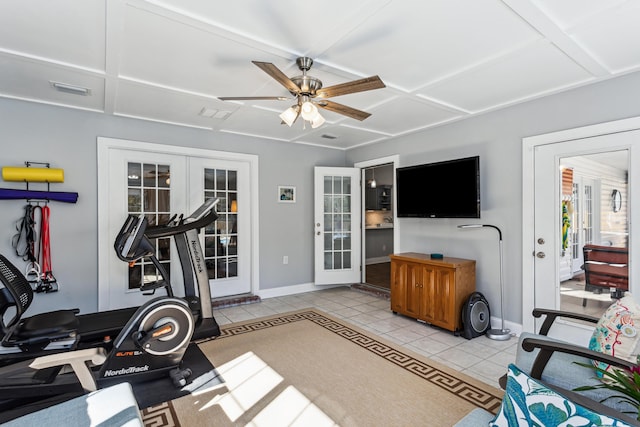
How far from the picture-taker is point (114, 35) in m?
2.21

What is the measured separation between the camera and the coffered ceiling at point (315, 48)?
1.96m

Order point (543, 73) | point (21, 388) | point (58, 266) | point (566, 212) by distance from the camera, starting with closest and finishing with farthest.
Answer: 1. point (21, 388)
2. point (543, 73)
3. point (566, 212)
4. point (58, 266)

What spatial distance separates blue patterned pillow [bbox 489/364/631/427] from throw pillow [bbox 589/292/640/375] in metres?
0.86

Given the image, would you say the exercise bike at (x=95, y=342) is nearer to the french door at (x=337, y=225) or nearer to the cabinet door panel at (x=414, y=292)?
the cabinet door panel at (x=414, y=292)

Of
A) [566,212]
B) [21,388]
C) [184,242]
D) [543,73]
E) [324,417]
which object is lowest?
[324,417]

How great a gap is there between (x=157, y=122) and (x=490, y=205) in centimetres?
424

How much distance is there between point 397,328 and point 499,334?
106 cm

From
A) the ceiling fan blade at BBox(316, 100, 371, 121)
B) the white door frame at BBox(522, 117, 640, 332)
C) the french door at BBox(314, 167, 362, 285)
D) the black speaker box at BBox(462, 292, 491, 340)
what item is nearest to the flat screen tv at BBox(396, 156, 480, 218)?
the white door frame at BBox(522, 117, 640, 332)

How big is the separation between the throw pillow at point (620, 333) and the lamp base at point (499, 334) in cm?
177

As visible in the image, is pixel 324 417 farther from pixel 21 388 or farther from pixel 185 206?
pixel 185 206

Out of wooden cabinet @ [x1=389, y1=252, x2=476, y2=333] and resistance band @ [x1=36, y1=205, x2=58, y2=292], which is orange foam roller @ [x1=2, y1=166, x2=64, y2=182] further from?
wooden cabinet @ [x1=389, y1=252, x2=476, y2=333]

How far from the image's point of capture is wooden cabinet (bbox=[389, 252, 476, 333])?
11.8ft

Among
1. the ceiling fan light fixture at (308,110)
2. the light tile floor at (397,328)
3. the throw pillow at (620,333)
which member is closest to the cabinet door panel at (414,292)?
the light tile floor at (397,328)

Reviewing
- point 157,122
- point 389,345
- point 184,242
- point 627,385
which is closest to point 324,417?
point 389,345
